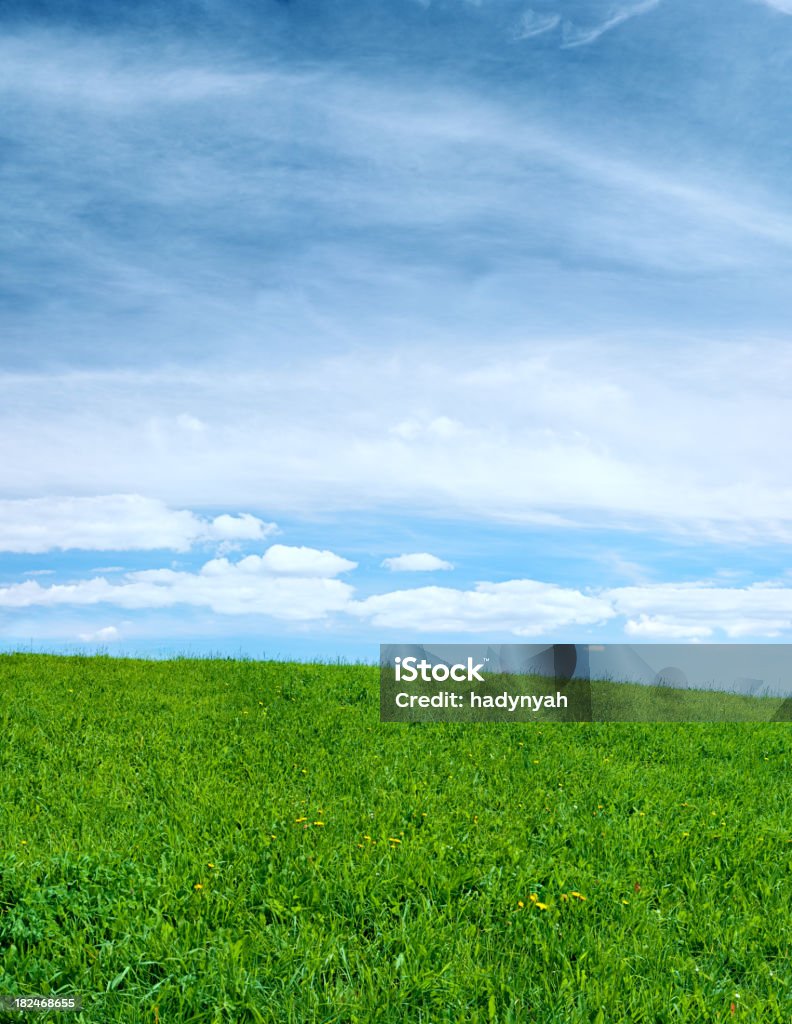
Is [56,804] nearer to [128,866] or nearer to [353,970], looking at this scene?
[128,866]

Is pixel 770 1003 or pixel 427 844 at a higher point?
pixel 427 844

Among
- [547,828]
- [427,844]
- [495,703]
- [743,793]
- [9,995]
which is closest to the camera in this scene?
[9,995]

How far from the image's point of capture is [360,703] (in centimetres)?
1244

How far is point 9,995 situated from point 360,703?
8023 mm

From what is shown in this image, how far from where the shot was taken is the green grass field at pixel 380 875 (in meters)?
4.76

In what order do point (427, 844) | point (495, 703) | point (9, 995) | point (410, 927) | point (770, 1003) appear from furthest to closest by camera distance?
1. point (495, 703)
2. point (427, 844)
3. point (410, 927)
4. point (770, 1003)
5. point (9, 995)

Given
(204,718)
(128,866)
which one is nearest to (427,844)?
(128,866)

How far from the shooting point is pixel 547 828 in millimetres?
7266

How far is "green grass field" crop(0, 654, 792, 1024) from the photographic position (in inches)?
187

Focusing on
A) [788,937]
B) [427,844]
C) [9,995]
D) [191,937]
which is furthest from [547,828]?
[9,995]

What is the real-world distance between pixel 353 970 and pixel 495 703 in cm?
865

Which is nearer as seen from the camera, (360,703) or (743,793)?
(743,793)

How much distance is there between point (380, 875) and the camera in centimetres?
597

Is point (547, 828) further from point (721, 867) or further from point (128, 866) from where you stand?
point (128, 866)
